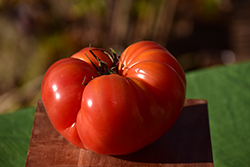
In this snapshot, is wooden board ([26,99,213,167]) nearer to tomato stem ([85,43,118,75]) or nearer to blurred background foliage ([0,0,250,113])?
tomato stem ([85,43,118,75])

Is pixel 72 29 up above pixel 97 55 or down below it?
below

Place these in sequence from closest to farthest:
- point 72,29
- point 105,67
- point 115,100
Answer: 1. point 115,100
2. point 105,67
3. point 72,29

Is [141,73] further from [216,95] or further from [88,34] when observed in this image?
[88,34]

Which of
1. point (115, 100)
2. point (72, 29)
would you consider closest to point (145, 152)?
point (115, 100)

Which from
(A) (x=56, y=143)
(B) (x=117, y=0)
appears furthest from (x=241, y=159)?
(B) (x=117, y=0)

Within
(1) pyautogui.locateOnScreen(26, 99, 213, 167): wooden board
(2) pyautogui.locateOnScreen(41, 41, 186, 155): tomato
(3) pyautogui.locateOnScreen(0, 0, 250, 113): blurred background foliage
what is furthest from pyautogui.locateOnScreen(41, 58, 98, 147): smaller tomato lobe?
(3) pyautogui.locateOnScreen(0, 0, 250, 113): blurred background foliage

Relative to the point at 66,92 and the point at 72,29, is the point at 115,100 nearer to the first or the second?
the point at 66,92
